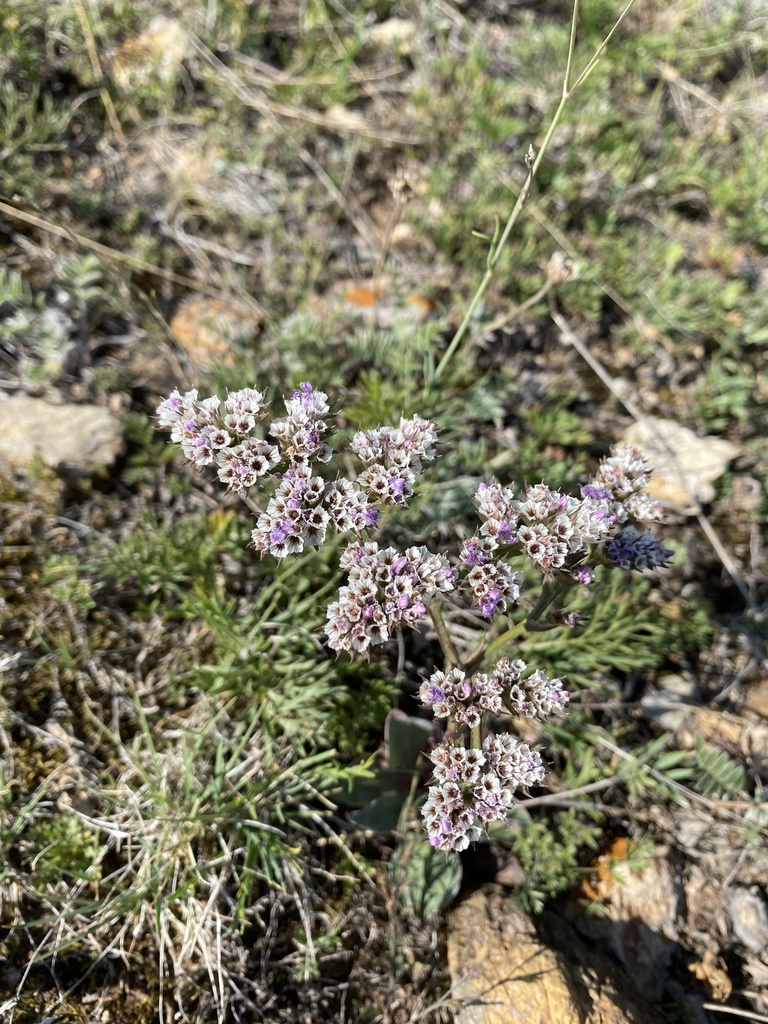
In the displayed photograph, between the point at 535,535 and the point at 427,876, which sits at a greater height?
the point at 535,535

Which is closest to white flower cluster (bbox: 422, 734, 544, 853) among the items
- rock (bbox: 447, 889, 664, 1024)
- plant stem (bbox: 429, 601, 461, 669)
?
plant stem (bbox: 429, 601, 461, 669)

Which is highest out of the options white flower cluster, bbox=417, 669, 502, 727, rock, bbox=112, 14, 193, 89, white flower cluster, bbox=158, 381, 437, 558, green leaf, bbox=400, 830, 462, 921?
rock, bbox=112, 14, 193, 89

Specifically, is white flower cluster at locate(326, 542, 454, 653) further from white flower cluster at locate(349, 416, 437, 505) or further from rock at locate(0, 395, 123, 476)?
rock at locate(0, 395, 123, 476)

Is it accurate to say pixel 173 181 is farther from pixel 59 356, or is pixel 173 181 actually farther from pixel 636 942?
pixel 636 942

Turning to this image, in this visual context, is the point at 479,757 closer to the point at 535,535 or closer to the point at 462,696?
the point at 462,696

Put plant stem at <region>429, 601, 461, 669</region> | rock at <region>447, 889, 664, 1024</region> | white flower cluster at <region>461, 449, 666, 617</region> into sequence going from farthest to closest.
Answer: rock at <region>447, 889, 664, 1024</region> < plant stem at <region>429, 601, 461, 669</region> < white flower cluster at <region>461, 449, 666, 617</region>

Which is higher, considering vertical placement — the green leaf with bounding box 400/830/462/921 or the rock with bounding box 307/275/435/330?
the rock with bounding box 307/275/435/330

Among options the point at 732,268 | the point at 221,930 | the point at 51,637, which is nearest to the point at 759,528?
the point at 732,268

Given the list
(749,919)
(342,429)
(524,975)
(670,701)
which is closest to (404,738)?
(524,975)
